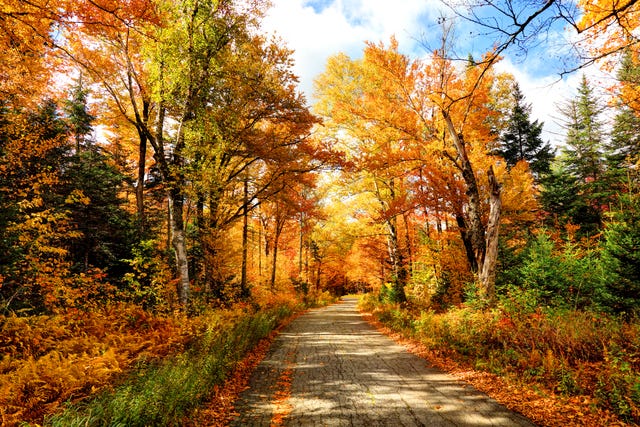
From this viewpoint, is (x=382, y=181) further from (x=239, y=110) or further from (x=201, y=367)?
(x=201, y=367)

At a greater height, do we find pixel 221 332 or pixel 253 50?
pixel 253 50

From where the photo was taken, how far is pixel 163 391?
4414 millimetres

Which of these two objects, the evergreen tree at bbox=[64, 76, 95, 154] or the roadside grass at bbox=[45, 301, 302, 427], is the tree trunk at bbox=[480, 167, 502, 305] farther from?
the evergreen tree at bbox=[64, 76, 95, 154]

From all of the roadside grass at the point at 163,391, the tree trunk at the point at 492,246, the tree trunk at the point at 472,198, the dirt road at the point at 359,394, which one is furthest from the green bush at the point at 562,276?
the roadside grass at the point at 163,391

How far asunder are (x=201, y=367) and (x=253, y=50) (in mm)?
10729

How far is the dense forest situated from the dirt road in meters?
1.05

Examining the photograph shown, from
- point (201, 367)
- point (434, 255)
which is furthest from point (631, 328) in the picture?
point (201, 367)

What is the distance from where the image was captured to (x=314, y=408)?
505 cm

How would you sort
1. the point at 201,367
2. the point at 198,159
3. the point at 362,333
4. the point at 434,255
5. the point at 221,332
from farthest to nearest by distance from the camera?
the point at 434,255 < the point at 362,333 < the point at 198,159 < the point at 221,332 < the point at 201,367

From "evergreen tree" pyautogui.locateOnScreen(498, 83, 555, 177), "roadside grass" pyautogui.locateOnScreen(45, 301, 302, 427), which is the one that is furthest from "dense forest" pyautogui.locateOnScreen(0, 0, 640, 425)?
"evergreen tree" pyautogui.locateOnScreen(498, 83, 555, 177)

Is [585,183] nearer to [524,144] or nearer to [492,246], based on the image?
[524,144]

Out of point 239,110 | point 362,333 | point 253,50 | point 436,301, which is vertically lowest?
point 362,333

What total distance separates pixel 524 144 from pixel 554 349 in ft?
83.8

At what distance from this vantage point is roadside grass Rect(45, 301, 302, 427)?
3.66 metres
